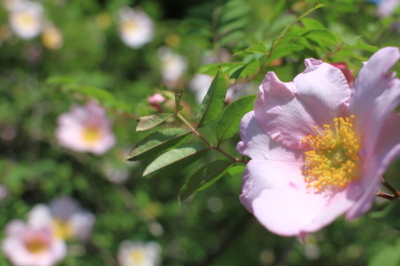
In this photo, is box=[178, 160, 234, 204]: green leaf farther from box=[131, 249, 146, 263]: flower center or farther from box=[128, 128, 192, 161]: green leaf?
box=[131, 249, 146, 263]: flower center

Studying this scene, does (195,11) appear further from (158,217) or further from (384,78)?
(158,217)

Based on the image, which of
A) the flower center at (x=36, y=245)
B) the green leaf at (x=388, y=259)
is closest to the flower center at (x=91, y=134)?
the flower center at (x=36, y=245)

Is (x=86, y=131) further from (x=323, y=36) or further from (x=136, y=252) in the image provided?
(x=323, y=36)

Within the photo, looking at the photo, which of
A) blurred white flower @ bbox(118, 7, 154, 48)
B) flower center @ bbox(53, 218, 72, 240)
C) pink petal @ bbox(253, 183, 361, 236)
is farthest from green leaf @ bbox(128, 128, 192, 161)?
blurred white flower @ bbox(118, 7, 154, 48)

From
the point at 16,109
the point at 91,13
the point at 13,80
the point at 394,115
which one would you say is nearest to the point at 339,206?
the point at 394,115

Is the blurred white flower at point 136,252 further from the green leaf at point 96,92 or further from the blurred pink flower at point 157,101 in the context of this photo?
the blurred pink flower at point 157,101

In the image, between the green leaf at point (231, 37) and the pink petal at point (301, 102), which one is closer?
the pink petal at point (301, 102)
